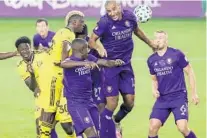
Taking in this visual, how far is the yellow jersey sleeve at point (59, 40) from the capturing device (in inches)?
520

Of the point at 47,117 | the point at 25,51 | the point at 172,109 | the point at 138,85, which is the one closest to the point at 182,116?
the point at 172,109

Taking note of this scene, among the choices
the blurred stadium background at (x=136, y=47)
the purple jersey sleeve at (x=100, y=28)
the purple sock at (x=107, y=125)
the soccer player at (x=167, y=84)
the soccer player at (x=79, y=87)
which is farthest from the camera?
the blurred stadium background at (x=136, y=47)

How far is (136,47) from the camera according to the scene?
26.9 meters

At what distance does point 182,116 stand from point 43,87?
2465 millimetres

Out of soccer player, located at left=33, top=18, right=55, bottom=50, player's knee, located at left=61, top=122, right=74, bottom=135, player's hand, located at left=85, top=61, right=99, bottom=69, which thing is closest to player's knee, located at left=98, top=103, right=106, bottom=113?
player's knee, located at left=61, top=122, right=74, bottom=135

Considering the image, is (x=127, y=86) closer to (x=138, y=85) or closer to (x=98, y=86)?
(x=98, y=86)

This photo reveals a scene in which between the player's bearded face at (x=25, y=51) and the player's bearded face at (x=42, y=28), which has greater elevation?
the player's bearded face at (x=42, y=28)

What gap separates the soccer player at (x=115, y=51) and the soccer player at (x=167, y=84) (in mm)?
1135

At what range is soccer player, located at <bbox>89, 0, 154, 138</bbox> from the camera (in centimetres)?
1453

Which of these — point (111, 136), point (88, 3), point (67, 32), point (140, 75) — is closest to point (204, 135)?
point (111, 136)

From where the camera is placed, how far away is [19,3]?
108 feet

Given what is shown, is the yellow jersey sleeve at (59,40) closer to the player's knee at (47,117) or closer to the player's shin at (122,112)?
the player's knee at (47,117)

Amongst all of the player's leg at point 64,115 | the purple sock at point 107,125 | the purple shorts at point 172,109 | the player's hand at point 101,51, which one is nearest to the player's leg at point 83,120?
the player's leg at point 64,115

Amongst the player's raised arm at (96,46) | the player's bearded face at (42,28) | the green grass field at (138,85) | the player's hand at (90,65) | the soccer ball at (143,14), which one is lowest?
the green grass field at (138,85)
